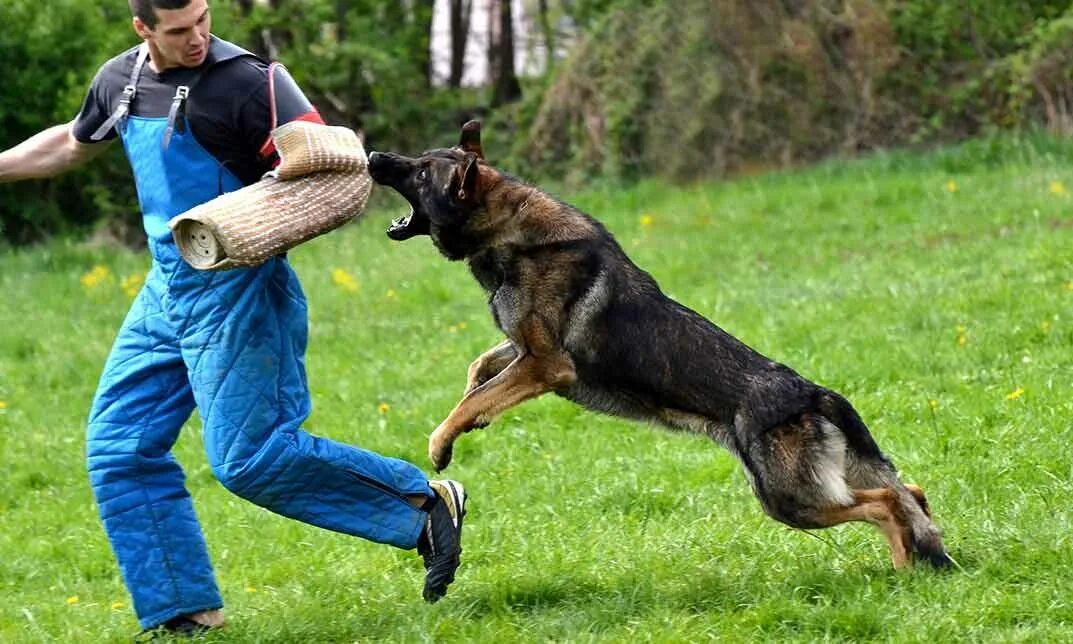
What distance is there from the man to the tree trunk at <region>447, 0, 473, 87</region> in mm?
13068

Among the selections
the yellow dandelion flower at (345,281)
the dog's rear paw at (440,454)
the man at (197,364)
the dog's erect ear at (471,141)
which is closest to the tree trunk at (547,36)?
the yellow dandelion flower at (345,281)

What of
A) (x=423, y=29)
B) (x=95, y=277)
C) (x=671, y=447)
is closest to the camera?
(x=671, y=447)

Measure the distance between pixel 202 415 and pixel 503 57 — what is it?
44.2 ft

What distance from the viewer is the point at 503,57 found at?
17922 millimetres

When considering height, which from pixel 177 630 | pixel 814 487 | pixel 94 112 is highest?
pixel 94 112

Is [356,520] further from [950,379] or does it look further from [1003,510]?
[950,379]

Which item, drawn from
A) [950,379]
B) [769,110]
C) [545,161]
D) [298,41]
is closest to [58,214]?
[298,41]

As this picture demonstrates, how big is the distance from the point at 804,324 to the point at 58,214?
8357 millimetres

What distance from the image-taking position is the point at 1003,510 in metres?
5.76

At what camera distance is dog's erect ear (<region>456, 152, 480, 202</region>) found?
550 centimetres

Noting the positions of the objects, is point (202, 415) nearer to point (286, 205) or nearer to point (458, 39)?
point (286, 205)

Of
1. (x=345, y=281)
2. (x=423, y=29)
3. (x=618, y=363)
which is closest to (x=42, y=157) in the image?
(x=618, y=363)

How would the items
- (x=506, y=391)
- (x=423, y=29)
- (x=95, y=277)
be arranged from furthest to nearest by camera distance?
1. (x=423, y=29)
2. (x=95, y=277)
3. (x=506, y=391)

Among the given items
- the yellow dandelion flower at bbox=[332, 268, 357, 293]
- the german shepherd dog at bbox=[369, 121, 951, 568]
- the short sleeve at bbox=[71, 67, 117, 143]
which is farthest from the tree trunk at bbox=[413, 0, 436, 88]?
the short sleeve at bbox=[71, 67, 117, 143]
